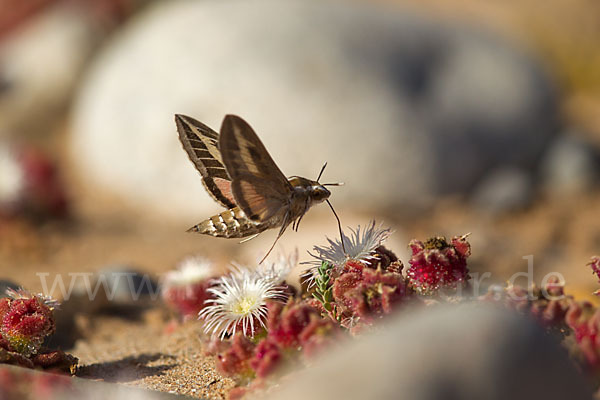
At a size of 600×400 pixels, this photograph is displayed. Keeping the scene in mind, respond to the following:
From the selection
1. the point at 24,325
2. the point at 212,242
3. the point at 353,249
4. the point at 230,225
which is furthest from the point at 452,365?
the point at 212,242

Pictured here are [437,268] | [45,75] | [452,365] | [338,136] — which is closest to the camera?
[452,365]

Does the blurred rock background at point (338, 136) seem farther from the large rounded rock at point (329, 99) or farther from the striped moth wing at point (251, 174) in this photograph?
the striped moth wing at point (251, 174)

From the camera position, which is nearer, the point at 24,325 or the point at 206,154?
the point at 24,325

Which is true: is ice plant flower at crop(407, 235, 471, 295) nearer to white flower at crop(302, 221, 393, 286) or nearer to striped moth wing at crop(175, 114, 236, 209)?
white flower at crop(302, 221, 393, 286)

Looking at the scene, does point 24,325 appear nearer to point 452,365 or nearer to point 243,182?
point 243,182

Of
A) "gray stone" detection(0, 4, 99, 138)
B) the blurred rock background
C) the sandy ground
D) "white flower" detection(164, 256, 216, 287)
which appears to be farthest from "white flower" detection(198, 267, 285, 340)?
"gray stone" detection(0, 4, 99, 138)

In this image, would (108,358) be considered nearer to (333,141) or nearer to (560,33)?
(333,141)
